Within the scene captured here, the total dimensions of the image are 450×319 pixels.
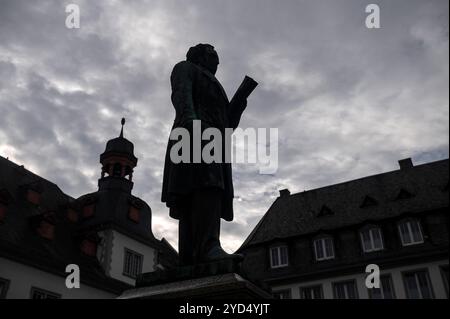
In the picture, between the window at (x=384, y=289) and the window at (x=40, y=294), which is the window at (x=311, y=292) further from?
the window at (x=40, y=294)

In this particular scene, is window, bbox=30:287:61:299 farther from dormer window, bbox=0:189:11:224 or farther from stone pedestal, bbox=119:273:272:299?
stone pedestal, bbox=119:273:272:299

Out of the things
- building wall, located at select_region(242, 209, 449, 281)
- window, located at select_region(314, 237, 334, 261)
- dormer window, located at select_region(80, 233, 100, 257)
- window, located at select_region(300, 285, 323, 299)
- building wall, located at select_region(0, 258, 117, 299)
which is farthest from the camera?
dormer window, located at select_region(80, 233, 100, 257)

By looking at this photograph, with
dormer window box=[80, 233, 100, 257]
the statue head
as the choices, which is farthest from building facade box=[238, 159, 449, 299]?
the statue head

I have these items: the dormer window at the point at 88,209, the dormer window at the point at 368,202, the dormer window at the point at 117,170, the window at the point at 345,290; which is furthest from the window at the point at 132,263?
the dormer window at the point at 368,202

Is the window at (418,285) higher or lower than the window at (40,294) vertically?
higher

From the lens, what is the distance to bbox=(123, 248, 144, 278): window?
107ft

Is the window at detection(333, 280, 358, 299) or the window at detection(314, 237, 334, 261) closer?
the window at detection(333, 280, 358, 299)

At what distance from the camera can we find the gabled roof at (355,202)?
31.6 meters

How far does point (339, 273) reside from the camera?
2947cm

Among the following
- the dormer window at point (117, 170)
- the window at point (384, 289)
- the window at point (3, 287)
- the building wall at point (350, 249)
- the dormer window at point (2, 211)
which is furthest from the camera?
the dormer window at point (117, 170)

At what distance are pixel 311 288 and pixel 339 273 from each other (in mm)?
2103

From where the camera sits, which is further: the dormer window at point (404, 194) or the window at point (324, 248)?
the dormer window at point (404, 194)
